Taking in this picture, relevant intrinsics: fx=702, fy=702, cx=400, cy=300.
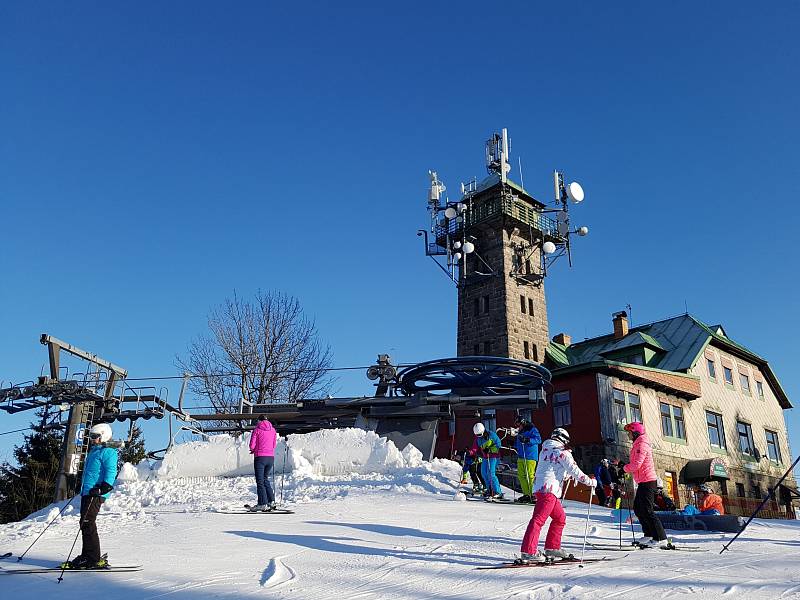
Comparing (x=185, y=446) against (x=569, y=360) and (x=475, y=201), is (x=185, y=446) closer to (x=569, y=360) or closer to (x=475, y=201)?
(x=569, y=360)

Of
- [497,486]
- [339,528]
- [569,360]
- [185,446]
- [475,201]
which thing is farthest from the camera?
[475,201]

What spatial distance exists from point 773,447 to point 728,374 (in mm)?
5150

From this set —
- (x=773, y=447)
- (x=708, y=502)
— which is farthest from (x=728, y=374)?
(x=708, y=502)

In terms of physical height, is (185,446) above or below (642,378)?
below

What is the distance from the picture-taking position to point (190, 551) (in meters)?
8.84

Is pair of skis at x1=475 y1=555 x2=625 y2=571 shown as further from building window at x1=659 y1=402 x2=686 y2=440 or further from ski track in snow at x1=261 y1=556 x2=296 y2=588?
building window at x1=659 y1=402 x2=686 y2=440


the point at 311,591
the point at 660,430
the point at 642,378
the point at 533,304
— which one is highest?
the point at 533,304

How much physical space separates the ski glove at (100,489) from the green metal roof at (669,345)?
1059 inches

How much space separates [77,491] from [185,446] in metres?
4.74

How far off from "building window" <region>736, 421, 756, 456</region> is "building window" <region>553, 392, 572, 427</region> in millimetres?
11154

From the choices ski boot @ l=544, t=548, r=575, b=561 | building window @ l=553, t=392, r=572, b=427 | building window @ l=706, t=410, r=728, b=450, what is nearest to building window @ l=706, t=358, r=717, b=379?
building window @ l=706, t=410, r=728, b=450

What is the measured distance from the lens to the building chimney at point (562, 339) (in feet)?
129

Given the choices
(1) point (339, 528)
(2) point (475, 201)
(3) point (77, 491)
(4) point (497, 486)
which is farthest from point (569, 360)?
(1) point (339, 528)

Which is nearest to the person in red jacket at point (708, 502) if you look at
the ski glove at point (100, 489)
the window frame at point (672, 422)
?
the ski glove at point (100, 489)
